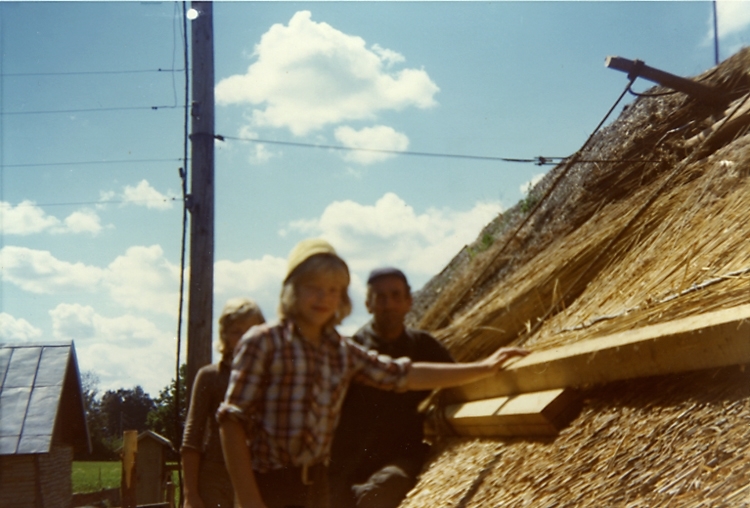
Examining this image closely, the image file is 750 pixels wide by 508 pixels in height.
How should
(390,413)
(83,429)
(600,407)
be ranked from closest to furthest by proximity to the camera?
(600,407) → (390,413) → (83,429)

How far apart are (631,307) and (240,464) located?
1.79 m

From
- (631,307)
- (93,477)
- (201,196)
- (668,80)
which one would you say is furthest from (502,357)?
(93,477)

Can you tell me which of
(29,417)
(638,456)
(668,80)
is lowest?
(29,417)

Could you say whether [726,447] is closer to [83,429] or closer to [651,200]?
[651,200]

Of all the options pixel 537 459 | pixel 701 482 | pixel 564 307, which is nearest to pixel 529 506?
pixel 537 459

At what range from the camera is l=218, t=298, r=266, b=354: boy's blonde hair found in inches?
122

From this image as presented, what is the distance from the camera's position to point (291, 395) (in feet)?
7.09

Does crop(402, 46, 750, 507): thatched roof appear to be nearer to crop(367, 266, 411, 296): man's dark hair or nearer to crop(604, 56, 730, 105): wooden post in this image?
crop(604, 56, 730, 105): wooden post

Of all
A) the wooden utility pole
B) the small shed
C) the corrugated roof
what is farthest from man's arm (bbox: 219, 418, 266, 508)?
the corrugated roof

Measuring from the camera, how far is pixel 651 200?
3.94m

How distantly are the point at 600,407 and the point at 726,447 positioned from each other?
2.19 feet

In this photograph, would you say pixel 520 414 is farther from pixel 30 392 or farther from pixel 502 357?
pixel 30 392

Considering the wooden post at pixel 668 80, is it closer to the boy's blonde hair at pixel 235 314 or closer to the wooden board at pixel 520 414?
the wooden board at pixel 520 414

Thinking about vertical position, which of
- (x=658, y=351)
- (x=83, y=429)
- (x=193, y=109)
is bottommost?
(x=83, y=429)
